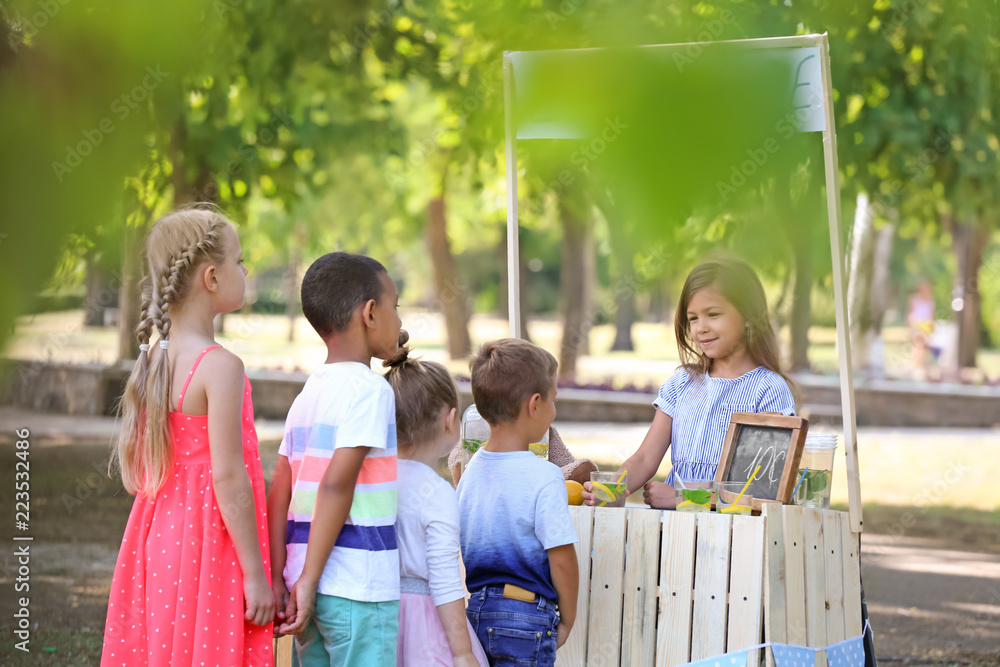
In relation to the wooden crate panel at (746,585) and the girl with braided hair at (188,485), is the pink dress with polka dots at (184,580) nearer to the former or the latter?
the girl with braided hair at (188,485)

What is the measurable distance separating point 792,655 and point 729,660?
18cm

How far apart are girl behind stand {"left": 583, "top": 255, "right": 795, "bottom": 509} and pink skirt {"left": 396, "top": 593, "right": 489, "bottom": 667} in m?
0.95

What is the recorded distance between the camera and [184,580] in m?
2.32

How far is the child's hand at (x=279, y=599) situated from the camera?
2406mm

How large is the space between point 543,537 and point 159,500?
3.01 feet

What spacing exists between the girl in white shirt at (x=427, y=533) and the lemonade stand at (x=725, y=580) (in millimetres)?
471

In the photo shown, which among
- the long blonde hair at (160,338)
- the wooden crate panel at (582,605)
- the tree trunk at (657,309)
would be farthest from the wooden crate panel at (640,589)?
the tree trunk at (657,309)

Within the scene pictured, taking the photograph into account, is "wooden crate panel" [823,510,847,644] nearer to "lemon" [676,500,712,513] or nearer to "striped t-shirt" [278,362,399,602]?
"lemon" [676,500,712,513]

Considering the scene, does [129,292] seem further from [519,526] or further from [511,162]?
[519,526]

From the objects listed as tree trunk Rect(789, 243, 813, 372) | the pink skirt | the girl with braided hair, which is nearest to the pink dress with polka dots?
the girl with braided hair

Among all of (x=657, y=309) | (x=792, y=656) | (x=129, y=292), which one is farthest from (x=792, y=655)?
(x=657, y=309)

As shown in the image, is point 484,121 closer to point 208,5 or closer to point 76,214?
point 208,5

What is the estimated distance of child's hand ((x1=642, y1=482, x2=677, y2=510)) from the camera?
9.51 feet

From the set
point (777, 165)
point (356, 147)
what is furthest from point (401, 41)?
point (777, 165)
